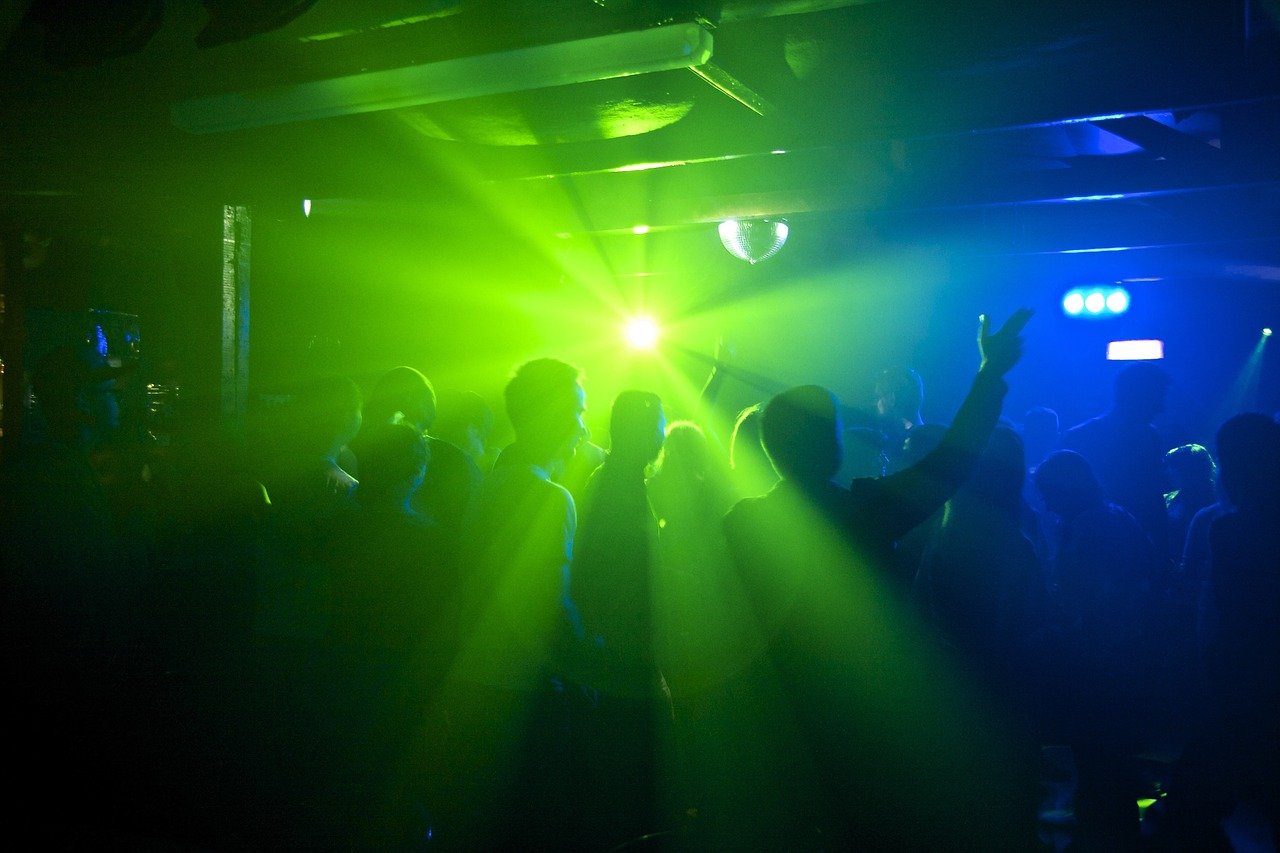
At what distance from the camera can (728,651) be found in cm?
215

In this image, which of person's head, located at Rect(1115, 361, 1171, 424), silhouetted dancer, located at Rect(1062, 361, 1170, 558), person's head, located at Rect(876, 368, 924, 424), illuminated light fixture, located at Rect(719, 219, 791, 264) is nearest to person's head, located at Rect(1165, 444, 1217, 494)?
silhouetted dancer, located at Rect(1062, 361, 1170, 558)

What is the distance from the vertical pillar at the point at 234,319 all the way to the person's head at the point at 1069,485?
3.97 m

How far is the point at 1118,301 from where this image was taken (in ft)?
24.8

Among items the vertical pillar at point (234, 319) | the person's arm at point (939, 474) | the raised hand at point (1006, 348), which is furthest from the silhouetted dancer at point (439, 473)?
the raised hand at point (1006, 348)

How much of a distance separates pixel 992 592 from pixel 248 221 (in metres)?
4.27

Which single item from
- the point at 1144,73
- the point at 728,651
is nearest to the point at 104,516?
the point at 728,651

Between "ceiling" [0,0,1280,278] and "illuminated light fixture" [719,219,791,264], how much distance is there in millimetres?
400

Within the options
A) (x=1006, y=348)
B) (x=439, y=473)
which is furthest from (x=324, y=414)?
(x=1006, y=348)

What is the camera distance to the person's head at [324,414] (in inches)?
128

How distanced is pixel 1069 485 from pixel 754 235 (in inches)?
91.8

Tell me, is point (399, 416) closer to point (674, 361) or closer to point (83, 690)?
point (83, 690)

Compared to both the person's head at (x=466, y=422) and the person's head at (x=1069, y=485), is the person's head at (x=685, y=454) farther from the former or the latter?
the person's head at (x=466, y=422)

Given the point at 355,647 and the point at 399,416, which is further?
the point at 399,416

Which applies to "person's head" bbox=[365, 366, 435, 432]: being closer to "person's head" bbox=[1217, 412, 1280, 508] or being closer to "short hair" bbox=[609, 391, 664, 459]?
"short hair" bbox=[609, 391, 664, 459]
